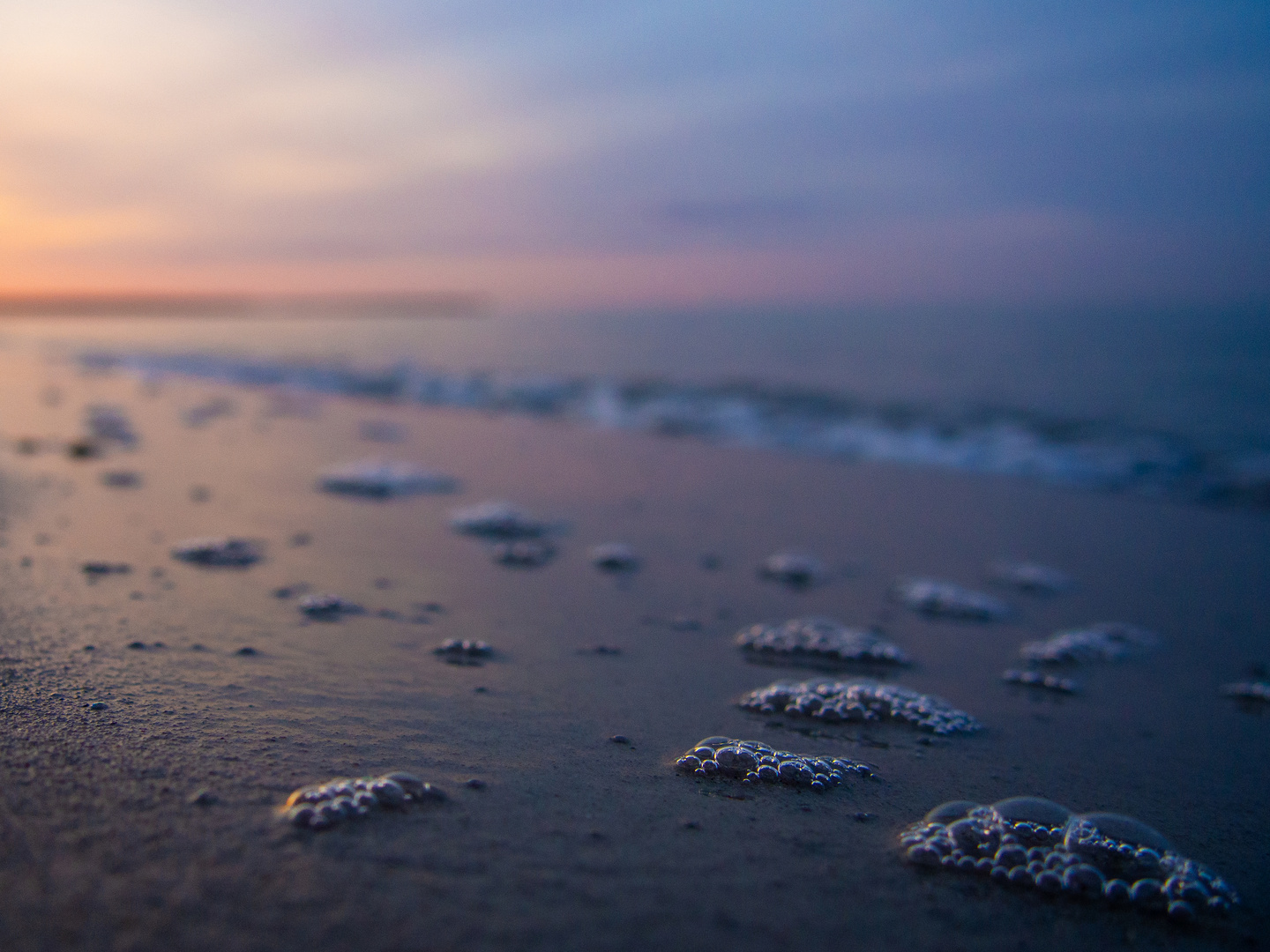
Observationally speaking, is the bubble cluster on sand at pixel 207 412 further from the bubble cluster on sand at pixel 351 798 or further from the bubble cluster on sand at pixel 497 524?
the bubble cluster on sand at pixel 351 798

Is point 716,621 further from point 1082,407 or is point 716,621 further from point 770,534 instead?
point 1082,407

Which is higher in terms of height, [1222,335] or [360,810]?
[1222,335]

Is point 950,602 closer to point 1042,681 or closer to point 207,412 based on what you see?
point 1042,681

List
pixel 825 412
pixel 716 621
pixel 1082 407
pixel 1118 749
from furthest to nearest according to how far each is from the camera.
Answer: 1. pixel 1082 407
2. pixel 825 412
3. pixel 716 621
4. pixel 1118 749

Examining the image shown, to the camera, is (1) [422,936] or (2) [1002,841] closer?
(1) [422,936]

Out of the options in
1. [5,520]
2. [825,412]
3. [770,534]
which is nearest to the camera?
[5,520]

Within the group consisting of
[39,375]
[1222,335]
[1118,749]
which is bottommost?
[1118,749]

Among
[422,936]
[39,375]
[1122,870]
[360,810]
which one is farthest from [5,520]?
[39,375]
